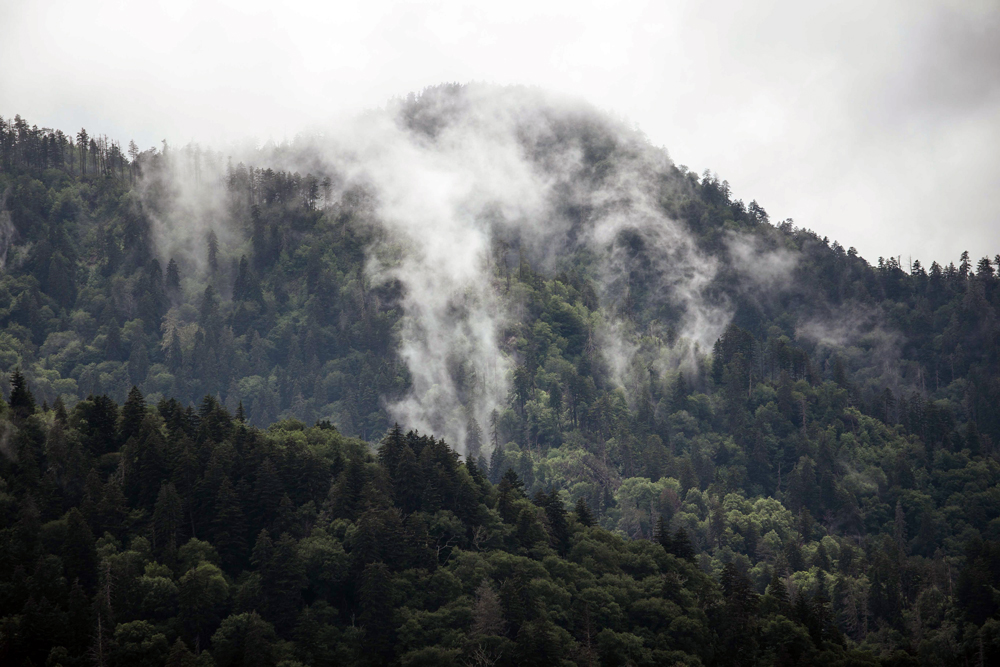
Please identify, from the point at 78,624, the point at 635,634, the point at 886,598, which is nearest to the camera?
the point at 78,624

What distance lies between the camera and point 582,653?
449 ft

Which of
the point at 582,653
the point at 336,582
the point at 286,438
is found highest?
the point at 286,438

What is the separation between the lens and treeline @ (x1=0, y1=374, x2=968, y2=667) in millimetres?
127562

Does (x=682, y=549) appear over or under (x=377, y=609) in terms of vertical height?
over

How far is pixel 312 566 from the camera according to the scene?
138 metres

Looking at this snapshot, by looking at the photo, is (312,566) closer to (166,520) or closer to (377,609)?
(377,609)

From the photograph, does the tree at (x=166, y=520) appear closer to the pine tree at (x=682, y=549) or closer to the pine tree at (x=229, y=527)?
the pine tree at (x=229, y=527)

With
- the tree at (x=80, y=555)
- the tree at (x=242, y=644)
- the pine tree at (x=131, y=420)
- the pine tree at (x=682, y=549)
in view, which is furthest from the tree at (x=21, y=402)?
the pine tree at (x=682, y=549)

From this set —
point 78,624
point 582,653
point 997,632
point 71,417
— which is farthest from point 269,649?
point 997,632

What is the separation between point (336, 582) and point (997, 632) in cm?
8749

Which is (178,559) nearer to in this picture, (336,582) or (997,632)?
(336,582)

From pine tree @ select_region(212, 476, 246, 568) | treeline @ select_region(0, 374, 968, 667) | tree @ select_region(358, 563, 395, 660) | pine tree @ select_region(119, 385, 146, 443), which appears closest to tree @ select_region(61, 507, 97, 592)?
treeline @ select_region(0, 374, 968, 667)

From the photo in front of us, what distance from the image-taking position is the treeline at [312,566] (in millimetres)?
127562

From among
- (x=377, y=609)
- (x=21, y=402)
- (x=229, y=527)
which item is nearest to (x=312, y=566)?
(x=377, y=609)
